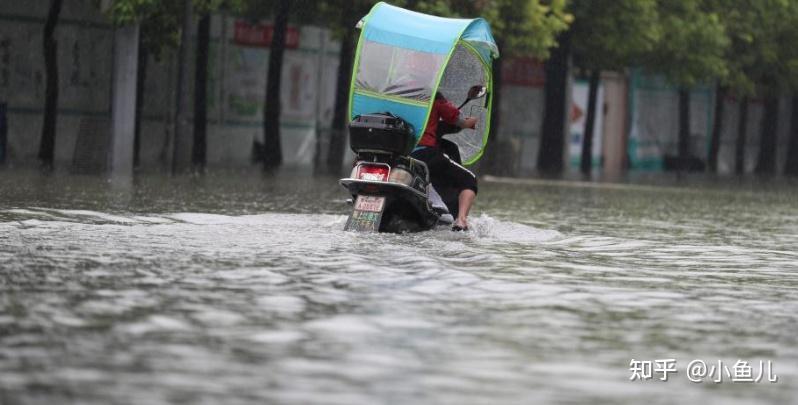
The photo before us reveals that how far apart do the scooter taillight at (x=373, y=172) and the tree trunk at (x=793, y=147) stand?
5102cm

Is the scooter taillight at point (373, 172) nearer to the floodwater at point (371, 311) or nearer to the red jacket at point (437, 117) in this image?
the floodwater at point (371, 311)

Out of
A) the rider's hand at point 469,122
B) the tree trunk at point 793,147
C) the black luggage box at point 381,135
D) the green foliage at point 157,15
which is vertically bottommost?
the tree trunk at point 793,147

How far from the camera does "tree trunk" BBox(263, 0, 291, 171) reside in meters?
39.2

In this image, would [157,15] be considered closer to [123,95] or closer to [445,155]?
[123,95]

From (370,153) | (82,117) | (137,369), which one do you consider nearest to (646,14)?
(82,117)

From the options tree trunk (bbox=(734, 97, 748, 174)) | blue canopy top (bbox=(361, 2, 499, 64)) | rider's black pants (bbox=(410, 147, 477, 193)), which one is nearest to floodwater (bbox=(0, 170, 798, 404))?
rider's black pants (bbox=(410, 147, 477, 193))

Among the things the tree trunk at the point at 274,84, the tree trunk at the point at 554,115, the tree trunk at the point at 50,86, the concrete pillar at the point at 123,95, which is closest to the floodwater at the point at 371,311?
the concrete pillar at the point at 123,95

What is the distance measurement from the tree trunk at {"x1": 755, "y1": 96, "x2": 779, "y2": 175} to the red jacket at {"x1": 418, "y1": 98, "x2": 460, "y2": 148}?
48.8m

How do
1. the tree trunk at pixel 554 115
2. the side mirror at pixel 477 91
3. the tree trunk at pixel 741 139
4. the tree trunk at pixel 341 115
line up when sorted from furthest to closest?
the tree trunk at pixel 741 139 < the tree trunk at pixel 554 115 < the tree trunk at pixel 341 115 < the side mirror at pixel 477 91

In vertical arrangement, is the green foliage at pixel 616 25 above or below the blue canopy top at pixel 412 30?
above

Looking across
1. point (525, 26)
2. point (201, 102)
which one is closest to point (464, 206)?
point (525, 26)

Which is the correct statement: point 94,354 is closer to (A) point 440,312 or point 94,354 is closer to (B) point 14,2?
(A) point 440,312

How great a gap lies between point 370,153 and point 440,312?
6.38 meters

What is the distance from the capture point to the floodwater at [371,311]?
6.90 m
